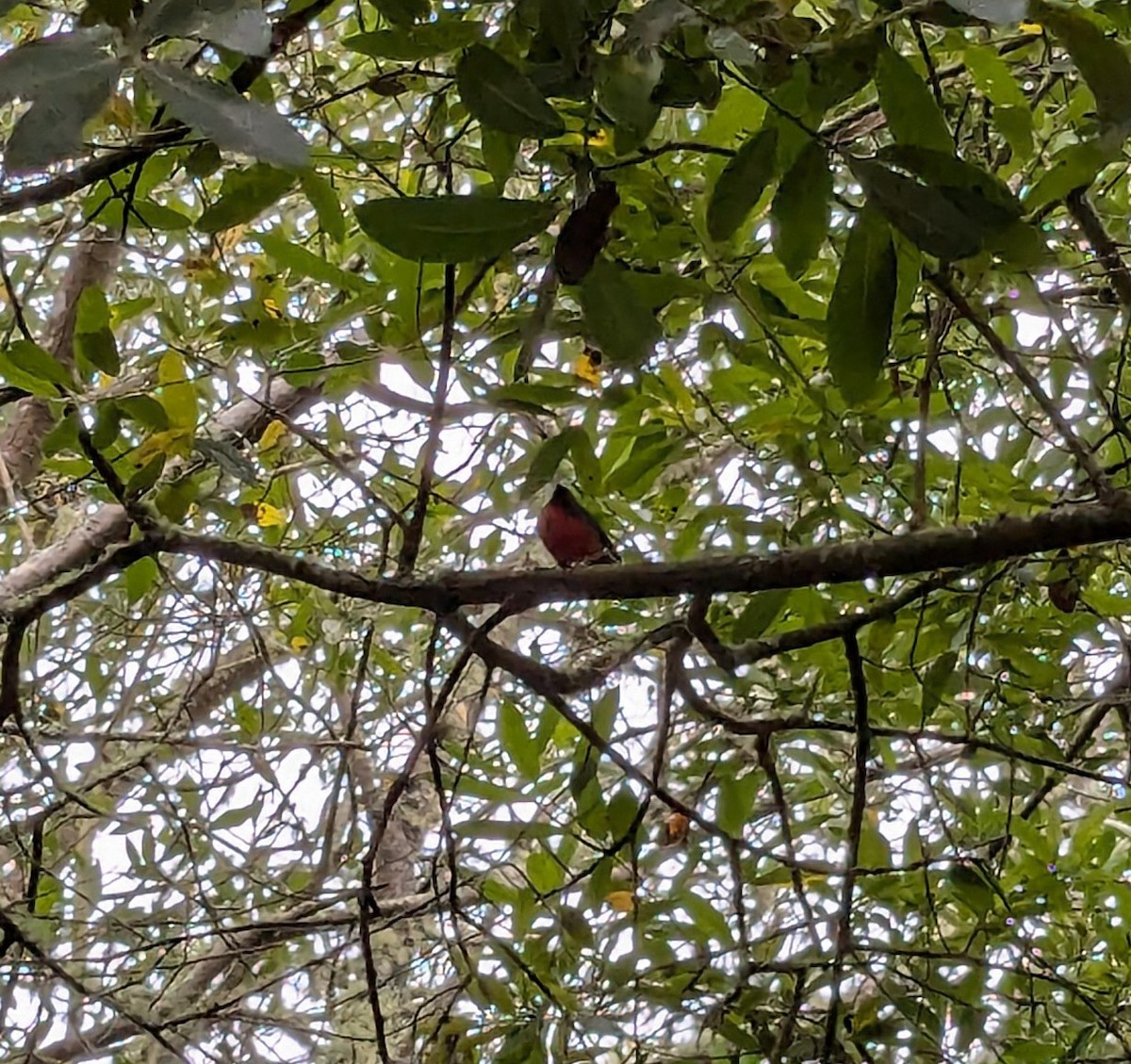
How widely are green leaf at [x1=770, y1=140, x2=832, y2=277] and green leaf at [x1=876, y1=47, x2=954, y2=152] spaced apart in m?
0.06

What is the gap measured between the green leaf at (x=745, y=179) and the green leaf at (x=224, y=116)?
32cm

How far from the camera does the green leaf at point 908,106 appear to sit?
708mm

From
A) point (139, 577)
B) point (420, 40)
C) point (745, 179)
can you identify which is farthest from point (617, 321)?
point (139, 577)

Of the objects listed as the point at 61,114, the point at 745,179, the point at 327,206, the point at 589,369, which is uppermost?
the point at 589,369

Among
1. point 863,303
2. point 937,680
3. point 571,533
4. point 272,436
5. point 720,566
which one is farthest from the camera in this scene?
point 272,436

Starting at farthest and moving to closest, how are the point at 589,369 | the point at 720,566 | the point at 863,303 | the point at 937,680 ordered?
1. the point at 589,369
2. the point at 937,680
3. the point at 720,566
4. the point at 863,303

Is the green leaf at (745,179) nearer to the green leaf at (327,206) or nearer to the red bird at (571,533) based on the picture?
the green leaf at (327,206)

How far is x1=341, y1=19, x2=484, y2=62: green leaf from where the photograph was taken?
0.82m

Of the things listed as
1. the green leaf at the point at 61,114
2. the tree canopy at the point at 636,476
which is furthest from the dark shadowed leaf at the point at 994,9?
the green leaf at the point at 61,114

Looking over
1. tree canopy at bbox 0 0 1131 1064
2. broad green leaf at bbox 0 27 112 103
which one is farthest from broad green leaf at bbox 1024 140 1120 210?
broad green leaf at bbox 0 27 112 103

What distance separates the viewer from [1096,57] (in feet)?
2.13

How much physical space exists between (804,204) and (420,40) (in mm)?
272

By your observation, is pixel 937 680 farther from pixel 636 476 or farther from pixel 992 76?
pixel 992 76

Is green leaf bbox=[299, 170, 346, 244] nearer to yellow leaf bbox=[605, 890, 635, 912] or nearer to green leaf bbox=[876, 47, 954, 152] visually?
green leaf bbox=[876, 47, 954, 152]
